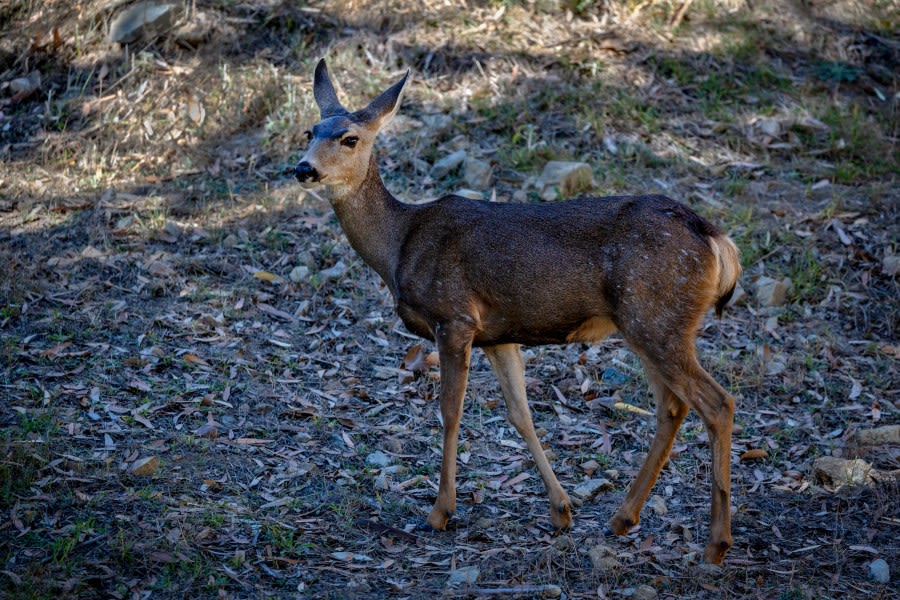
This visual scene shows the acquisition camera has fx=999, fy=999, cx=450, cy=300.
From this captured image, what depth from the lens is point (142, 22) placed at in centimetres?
Answer: 1135

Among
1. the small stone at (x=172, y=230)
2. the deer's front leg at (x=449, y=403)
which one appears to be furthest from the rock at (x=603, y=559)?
the small stone at (x=172, y=230)

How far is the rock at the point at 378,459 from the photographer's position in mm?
6641

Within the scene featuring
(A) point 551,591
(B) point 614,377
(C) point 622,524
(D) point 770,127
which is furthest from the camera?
(D) point 770,127

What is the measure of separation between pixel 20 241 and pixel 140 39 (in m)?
3.54

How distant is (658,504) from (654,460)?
0.42m

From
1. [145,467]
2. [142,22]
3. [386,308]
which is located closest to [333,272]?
[386,308]

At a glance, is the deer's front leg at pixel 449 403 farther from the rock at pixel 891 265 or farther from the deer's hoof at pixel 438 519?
the rock at pixel 891 265

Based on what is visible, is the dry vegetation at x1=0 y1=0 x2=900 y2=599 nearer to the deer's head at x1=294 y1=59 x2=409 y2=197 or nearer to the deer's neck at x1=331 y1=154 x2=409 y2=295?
the deer's neck at x1=331 y1=154 x2=409 y2=295

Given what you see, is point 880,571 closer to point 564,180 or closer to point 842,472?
point 842,472

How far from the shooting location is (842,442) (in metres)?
6.95

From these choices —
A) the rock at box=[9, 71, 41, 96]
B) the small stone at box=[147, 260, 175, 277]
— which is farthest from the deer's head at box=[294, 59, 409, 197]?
the rock at box=[9, 71, 41, 96]

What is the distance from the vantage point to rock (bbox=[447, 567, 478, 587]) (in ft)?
17.3

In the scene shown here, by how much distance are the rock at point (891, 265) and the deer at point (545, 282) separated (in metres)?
3.50

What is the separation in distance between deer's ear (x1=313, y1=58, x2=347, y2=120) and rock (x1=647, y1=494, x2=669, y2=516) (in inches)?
126
